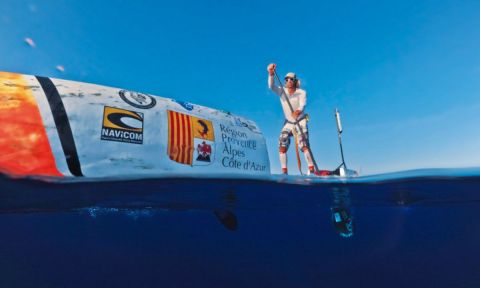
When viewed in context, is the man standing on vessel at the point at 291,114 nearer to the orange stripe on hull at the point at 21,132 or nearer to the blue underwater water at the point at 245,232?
the blue underwater water at the point at 245,232

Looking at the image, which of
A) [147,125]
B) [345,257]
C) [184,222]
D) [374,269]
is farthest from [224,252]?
[147,125]

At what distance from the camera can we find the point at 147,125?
9.65 ft

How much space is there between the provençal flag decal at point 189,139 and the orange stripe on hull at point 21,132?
46.6 inches

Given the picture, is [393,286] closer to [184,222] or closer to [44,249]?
[184,222]

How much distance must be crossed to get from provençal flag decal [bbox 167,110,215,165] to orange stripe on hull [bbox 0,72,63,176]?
1.18 metres

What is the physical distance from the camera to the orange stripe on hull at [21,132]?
7.25ft

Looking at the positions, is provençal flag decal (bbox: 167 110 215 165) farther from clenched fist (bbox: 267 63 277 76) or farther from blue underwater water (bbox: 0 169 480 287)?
clenched fist (bbox: 267 63 277 76)

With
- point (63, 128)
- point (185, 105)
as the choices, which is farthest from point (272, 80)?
point (63, 128)

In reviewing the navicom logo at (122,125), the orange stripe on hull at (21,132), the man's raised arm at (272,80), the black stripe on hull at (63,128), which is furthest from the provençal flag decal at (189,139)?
the man's raised arm at (272,80)

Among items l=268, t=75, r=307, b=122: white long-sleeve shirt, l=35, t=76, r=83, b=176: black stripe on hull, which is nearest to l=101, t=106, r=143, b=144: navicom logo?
l=35, t=76, r=83, b=176: black stripe on hull

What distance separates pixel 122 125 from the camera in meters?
2.76

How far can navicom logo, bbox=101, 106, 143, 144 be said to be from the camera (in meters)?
2.67

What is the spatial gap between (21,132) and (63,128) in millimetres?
306

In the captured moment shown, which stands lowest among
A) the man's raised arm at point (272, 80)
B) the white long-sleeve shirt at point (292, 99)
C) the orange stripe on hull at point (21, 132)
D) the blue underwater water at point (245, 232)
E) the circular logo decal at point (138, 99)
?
the blue underwater water at point (245, 232)
